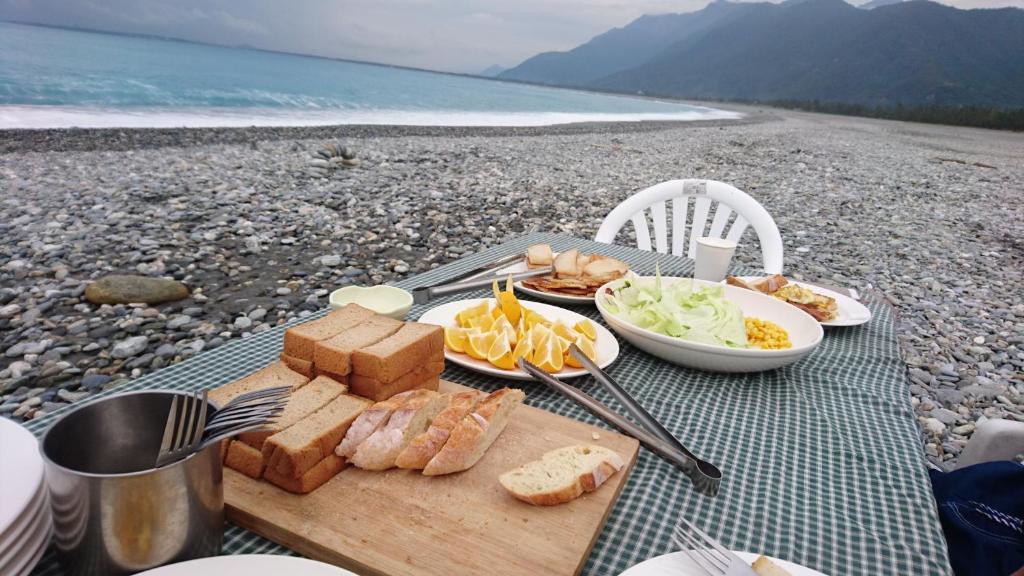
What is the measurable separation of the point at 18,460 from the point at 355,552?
553 mm

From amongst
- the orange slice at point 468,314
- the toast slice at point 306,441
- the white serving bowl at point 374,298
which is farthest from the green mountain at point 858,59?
the toast slice at point 306,441

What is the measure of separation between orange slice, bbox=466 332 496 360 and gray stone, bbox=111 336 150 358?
3.55 meters

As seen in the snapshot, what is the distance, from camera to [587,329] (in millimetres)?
1890

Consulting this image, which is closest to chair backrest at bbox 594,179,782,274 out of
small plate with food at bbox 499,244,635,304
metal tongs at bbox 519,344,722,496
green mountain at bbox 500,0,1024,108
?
small plate with food at bbox 499,244,635,304

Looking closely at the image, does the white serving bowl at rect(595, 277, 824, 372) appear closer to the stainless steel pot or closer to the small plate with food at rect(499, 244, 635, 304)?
the small plate with food at rect(499, 244, 635, 304)

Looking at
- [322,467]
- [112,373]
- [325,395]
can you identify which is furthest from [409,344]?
[112,373]

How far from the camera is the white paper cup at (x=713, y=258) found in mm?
2348

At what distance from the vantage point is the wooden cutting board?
0.98 meters

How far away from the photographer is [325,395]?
1.26 m

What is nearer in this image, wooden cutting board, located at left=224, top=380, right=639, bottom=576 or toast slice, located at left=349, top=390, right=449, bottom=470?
wooden cutting board, located at left=224, top=380, right=639, bottom=576

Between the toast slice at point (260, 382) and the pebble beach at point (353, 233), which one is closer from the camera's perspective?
the toast slice at point (260, 382)

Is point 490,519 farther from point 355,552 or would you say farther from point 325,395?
point 325,395

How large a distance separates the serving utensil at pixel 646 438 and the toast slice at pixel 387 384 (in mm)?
307

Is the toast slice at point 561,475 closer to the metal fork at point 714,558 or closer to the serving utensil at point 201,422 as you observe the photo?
the metal fork at point 714,558
